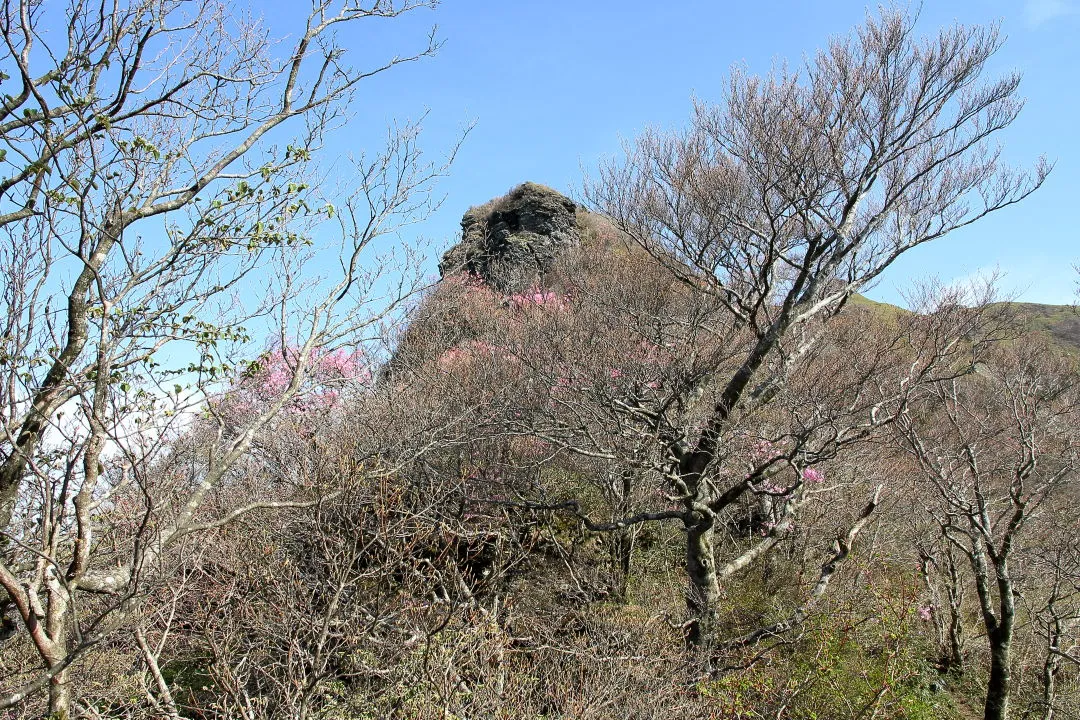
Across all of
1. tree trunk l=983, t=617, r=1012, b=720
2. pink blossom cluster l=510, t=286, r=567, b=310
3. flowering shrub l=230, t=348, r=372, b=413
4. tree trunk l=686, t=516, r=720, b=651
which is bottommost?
tree trunk l=983, t=617, r=1012, b=720

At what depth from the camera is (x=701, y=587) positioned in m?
8.20

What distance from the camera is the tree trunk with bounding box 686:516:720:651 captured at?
790 cm

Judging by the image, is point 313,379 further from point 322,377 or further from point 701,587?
point 701,587

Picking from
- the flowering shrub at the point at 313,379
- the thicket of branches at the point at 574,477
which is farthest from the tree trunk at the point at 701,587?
the flowering shrub at the point at 313,379

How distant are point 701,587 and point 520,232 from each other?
52.9 ft

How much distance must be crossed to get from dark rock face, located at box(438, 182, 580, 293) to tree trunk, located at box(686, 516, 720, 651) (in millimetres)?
11361

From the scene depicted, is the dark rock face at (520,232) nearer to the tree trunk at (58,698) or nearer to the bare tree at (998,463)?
the bare tree at (998,463)

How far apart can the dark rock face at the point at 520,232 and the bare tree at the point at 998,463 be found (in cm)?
1084

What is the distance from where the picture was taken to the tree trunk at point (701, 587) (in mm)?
7902

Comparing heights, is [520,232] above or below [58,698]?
above

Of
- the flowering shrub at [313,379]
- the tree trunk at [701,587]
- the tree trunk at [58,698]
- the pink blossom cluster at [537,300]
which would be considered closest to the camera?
the tree trunk at [58,698]

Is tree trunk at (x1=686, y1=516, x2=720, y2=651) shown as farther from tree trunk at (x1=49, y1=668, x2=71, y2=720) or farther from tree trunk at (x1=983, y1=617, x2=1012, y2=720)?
tree trunk at (x1=49, y1=668, x2=71, y2=720)

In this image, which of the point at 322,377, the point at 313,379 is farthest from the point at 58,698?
the point at 322,377

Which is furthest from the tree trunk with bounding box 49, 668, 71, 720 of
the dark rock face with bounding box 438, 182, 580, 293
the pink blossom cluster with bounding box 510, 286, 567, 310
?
the dark rock face with bounding box 438, 182, 580, 293
